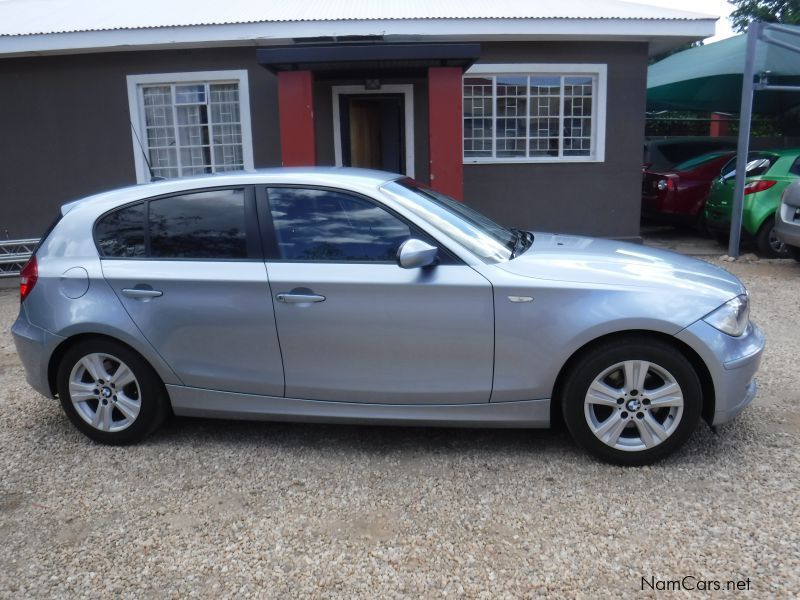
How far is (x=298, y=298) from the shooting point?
3789 mm

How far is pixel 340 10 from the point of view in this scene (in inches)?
396

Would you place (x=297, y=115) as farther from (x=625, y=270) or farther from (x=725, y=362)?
(x=725, y=362)

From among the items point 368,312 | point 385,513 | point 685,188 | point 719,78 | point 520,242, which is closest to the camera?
point 385,513

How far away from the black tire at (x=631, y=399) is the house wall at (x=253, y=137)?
7.01m

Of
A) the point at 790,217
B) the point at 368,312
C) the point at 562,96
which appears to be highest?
the point at 562,96

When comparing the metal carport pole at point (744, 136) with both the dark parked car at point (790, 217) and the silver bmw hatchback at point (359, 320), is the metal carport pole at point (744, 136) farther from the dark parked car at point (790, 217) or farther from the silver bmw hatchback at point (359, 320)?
the silver bmw hatchback at point (359, 320)

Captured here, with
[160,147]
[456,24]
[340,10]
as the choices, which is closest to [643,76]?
[456,24]

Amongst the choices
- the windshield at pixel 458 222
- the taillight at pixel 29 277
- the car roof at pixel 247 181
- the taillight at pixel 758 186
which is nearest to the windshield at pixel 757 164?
the taillight at pixel 758 186

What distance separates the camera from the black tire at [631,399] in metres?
3.55

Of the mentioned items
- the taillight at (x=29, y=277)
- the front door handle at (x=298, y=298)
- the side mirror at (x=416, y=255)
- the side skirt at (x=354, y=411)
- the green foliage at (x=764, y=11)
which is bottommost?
the side skirt at (x=354, y=411)

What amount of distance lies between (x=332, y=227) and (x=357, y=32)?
245 inches

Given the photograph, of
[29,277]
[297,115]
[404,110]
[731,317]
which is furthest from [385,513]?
[404,110]

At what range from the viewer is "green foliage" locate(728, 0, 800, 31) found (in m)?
26.7

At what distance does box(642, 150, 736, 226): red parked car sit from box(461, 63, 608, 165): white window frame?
2.12 metres
